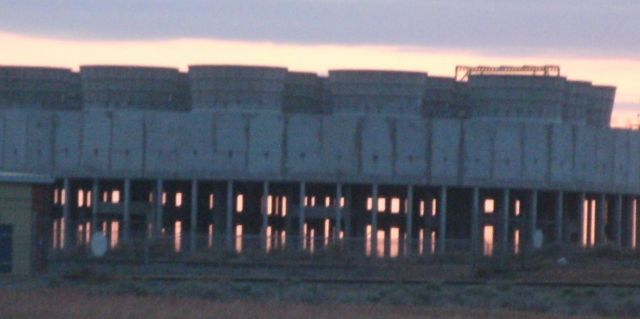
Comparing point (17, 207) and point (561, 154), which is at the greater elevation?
point (561, 154)

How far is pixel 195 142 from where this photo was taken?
64.2m

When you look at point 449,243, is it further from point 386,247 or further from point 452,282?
point 452,282

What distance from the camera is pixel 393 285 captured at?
117ft

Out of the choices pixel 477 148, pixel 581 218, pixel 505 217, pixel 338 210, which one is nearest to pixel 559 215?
pixel 581 218

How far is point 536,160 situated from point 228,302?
4042 centimetres

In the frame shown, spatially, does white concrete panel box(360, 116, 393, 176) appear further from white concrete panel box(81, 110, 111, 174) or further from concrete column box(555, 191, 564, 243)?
white concrete panel box(81, 110, 111, 174)

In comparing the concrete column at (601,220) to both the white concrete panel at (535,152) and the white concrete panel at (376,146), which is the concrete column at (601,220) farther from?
the white concrete panel at (376,146)

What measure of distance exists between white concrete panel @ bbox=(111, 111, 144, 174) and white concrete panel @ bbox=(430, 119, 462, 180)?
1470cm

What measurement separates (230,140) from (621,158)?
74.1ft

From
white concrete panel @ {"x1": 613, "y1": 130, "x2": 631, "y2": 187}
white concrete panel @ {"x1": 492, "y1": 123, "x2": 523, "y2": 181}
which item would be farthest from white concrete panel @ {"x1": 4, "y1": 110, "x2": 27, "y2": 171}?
white concrete panel @ {"x1": 613, "y1": 130, "x2": 631, "y2": 187}

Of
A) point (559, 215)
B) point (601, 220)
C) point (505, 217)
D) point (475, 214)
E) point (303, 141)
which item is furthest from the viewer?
point (601, 220)

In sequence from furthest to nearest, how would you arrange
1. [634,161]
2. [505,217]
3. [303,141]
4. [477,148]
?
[634,161]
[477,148]
[303,141]
[505,217]

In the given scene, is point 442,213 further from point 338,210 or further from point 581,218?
point 581,218

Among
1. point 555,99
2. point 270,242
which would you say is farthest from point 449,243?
point 555,99
